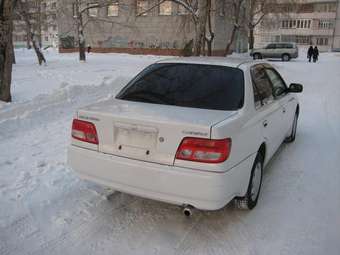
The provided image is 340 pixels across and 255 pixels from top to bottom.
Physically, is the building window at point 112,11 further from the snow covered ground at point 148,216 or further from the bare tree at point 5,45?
Answer: the snow covered ground at point 148,216

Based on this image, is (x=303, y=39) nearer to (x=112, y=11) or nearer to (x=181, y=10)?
(x=181, y=10)

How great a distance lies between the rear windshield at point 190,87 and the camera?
140 inches

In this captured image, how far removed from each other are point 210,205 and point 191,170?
0.35m

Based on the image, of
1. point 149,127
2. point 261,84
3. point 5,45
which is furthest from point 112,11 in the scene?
point 149,127

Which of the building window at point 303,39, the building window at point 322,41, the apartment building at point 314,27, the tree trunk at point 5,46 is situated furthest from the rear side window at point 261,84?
the building window at point 322,41

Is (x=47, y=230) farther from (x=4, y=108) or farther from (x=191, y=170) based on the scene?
(x=4, y=108)

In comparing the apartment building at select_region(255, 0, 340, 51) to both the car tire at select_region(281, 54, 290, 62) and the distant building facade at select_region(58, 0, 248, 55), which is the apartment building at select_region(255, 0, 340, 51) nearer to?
the distant building facade at select_region(58, 0, 248, 55)

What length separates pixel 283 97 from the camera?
5.04m

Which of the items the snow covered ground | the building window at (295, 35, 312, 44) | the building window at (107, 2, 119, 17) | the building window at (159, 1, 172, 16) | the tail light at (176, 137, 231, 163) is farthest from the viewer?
the building window at (295, 35, 312, 44)

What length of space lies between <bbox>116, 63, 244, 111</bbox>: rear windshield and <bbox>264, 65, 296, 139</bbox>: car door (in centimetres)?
115

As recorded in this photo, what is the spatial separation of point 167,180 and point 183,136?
1.33ft

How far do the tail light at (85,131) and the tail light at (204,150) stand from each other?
91 cm

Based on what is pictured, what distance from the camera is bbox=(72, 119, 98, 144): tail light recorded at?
3359mm

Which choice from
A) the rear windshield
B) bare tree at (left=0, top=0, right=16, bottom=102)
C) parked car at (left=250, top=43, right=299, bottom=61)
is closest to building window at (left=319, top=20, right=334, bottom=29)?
parked car at (left=250, top=43, right=299, bottom=61)
